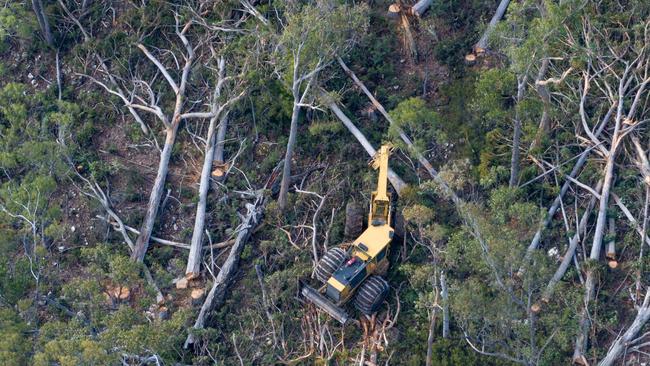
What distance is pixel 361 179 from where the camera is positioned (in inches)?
987

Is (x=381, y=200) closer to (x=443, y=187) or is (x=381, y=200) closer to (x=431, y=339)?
(x=443, y=187)

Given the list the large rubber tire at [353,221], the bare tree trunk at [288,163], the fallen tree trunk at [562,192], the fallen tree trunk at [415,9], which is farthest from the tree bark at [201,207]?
the fallen tree trunk at [562,192]

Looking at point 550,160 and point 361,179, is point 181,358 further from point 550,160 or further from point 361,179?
point 550,160

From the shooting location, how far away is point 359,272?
72.6 feet

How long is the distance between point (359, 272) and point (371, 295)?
2.08 feet

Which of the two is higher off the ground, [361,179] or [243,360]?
[361,179]

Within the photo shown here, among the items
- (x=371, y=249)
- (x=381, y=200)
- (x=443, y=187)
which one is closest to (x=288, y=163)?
(x=381, y=200)

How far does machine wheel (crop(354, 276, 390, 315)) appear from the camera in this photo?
22.2m

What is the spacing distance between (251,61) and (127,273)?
24.8 feet

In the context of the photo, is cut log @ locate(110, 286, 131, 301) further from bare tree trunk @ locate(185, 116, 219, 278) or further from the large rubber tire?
the large rubber tire

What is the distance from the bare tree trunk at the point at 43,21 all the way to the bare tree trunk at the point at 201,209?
7067 mm

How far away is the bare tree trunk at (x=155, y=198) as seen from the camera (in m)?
24.8

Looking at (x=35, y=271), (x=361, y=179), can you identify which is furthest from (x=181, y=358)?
(x=361, y=179)

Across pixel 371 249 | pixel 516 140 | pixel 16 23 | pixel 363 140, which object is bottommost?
pixel 371 249
